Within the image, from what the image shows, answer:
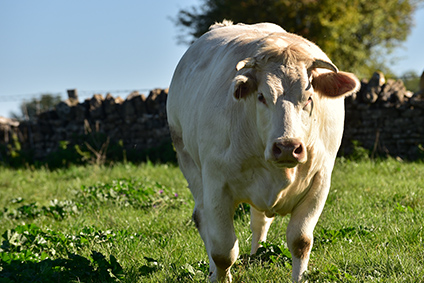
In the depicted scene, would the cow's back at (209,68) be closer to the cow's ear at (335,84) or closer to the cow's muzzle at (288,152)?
the cow's ear at (335,84)

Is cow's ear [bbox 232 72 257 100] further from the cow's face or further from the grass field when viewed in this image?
the grass field

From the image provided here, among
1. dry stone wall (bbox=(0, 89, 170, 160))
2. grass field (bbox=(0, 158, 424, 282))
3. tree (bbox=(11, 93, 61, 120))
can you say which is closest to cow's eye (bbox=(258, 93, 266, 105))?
grass field (bbox=(0, 158, 424, 282))

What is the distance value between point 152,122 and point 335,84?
9.18 metres

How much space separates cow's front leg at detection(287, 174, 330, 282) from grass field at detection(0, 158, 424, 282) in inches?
3.9

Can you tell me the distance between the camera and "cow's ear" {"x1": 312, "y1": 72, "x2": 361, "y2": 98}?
3.31 m

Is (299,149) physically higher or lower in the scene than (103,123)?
higher

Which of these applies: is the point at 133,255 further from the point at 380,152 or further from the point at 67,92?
the point at 67,92

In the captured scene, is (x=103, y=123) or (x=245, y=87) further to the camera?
(x=103, y=123)

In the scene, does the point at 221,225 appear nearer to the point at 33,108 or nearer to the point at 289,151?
the point at 289,151

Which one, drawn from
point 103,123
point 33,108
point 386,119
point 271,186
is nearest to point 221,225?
point 271,186

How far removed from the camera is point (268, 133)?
311 cm

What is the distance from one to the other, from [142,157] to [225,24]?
22.5 ft

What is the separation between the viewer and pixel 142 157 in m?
11.7

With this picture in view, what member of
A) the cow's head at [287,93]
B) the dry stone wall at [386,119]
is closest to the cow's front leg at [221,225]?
the cow's head at [287,93]
